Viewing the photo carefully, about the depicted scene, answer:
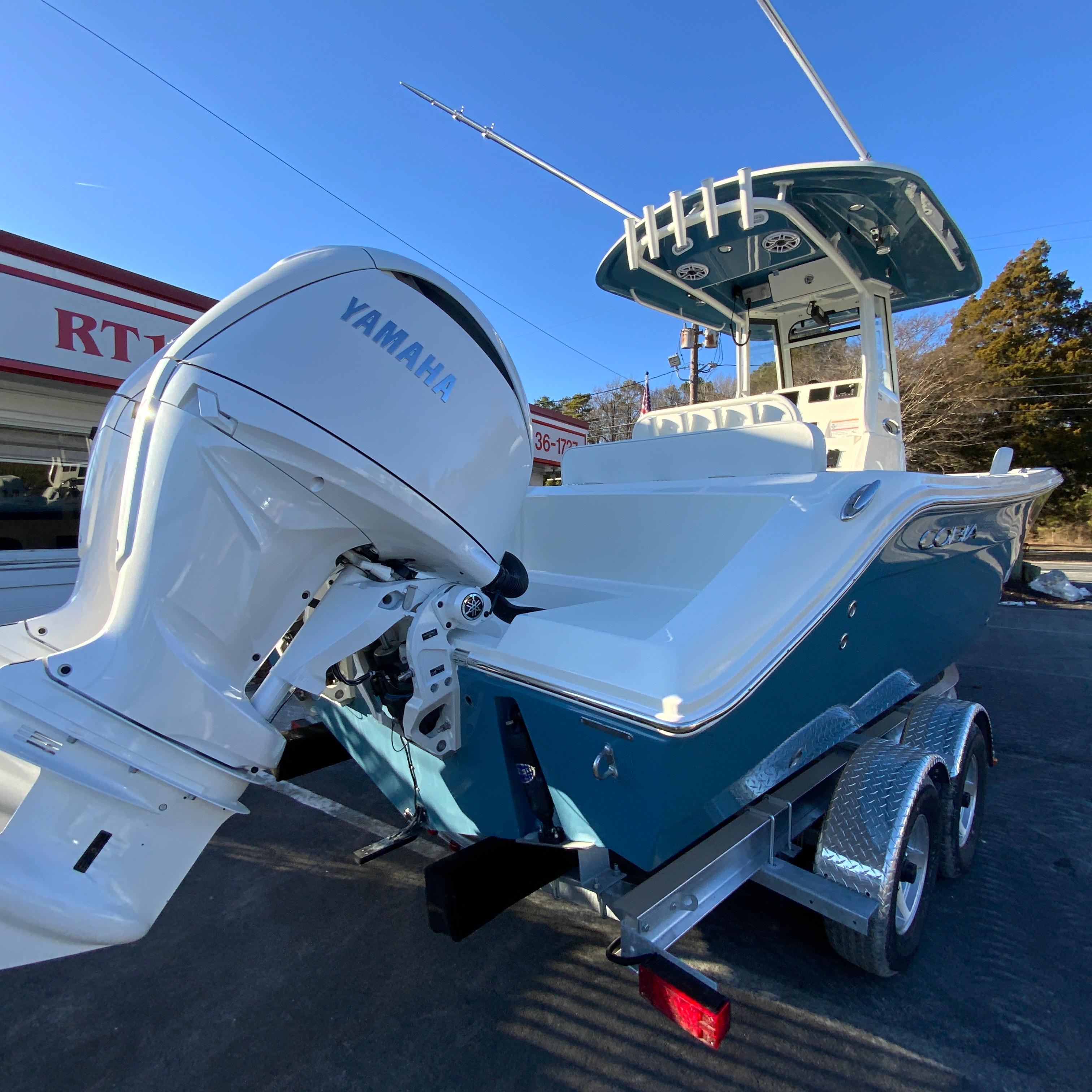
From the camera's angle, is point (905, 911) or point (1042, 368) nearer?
point (905, 911)

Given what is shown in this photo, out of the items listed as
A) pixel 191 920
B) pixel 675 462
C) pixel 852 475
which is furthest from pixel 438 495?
pixel 191 920

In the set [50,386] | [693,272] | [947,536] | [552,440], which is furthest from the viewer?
[552,440]

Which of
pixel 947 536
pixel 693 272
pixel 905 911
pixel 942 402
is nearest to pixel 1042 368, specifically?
pixel 942 402

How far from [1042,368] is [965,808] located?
27.1 m

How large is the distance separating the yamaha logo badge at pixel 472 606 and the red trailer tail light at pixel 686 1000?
1.02 metres

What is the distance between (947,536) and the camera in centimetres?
284

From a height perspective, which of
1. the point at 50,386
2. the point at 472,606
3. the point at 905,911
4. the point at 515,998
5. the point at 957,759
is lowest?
the point at 515,998

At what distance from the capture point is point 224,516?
4.98 feet

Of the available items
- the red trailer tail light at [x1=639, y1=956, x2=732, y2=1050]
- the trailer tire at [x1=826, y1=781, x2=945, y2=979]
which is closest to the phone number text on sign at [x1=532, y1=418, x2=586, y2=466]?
the trailer tire at [x1=826, y1=781, x2=945, y2=979]

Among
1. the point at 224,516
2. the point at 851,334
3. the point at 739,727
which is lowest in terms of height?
the point at 739,727

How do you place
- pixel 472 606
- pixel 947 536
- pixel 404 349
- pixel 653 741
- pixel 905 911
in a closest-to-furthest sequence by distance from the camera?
pixel 653 741 < pixel 404 349 < pixel 472 606 < pixel 905 911 < pixel 947 536

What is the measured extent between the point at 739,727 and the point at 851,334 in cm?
379

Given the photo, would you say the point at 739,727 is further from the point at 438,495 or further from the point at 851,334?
the point at 851,334

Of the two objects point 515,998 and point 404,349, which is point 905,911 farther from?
point 404,349
